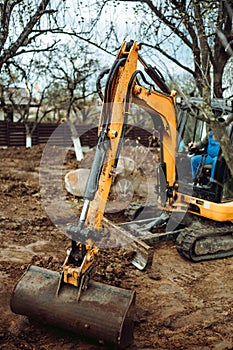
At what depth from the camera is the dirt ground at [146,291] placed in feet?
11.4

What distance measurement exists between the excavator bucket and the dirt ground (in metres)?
0.20

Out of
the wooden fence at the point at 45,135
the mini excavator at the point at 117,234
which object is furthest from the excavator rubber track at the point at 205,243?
the wooden fence at the point at 45,135

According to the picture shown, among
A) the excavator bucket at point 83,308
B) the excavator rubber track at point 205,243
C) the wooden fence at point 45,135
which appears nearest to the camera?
the excavator bucket at point 83,308

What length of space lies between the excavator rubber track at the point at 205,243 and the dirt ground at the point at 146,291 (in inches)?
4.6

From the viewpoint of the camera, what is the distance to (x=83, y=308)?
3.28 metres

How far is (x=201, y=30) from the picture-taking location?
265 inches

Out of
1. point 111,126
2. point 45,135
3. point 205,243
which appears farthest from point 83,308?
point 45,135

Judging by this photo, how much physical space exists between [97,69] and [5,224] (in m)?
11.0

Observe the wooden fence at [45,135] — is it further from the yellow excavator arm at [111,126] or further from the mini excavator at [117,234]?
the yellow excavator arm at [111,126]

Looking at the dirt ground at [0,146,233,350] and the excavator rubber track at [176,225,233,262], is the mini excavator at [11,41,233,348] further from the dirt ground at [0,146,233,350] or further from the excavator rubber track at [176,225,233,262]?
the dirt ground at [0,146,233,350]

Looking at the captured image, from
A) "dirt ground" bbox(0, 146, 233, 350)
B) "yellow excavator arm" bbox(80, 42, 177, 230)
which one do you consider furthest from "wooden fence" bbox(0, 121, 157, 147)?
"yellow excavator arm" bbox(80, 42, 177, 230)

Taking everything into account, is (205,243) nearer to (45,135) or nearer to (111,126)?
(111,126)

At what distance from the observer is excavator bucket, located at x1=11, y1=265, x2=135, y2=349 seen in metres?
3.19

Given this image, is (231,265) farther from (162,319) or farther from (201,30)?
(201,30)
